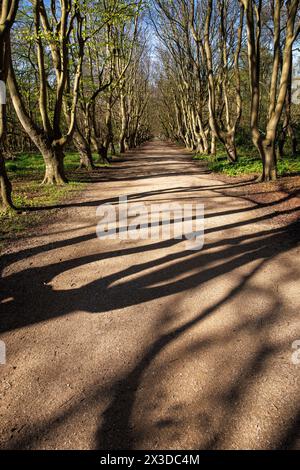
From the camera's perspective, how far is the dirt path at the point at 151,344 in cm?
221

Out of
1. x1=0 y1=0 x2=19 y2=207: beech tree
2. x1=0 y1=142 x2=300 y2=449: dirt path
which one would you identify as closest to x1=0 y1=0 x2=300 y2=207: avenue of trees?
x1=0 y1=0 x2=19 y2=207: beech tree

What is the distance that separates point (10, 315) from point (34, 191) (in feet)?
25.1

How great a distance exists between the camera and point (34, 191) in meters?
10.4

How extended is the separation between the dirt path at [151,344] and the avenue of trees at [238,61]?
7.11 m

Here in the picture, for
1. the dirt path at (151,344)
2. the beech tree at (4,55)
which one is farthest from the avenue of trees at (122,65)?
the dirt path at (151,344)

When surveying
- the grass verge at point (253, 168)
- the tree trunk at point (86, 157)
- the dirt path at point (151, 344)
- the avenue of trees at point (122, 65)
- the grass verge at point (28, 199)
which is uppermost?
the avenue of trees at point (122, 65)

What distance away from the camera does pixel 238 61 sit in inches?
584

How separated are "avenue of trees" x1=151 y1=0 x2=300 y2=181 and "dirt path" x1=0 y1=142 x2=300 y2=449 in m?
7.11

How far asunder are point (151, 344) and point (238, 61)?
1608cm

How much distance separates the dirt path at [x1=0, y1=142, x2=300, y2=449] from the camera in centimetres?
221

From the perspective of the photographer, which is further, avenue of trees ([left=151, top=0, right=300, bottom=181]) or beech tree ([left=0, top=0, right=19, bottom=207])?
avenue of trees ([left=151, top=0, right=300, bottom=181])

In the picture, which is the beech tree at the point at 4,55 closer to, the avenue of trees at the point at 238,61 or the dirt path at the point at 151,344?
the dirt path at the point at 151,344

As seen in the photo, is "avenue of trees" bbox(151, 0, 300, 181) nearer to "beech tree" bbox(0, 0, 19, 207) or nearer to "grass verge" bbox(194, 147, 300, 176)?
"grass verge" bbox(194, 147, 300, 176)
